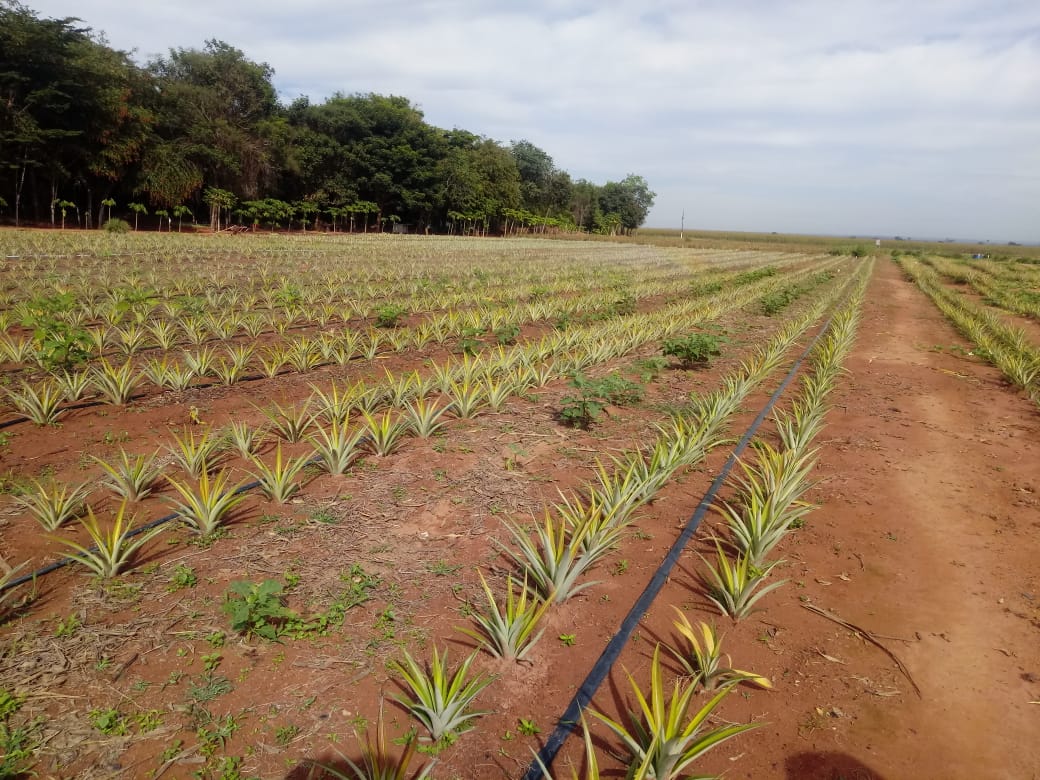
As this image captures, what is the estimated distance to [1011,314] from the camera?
1505 centimetres

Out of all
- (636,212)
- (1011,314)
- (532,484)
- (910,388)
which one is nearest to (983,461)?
A: (910,388)

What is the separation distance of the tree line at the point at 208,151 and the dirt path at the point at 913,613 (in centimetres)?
3350

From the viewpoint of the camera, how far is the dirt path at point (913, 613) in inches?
81.9

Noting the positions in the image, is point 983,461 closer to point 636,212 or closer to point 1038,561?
point 1038,561

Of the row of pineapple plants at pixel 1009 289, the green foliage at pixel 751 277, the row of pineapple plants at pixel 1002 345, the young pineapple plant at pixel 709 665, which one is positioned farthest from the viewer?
the green foliage at pixel 751 277

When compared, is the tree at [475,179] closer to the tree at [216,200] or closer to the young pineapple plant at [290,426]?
the tree at [216,200]

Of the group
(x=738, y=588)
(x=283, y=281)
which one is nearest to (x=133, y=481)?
(x=738, y=588)

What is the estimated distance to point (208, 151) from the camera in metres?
32.2

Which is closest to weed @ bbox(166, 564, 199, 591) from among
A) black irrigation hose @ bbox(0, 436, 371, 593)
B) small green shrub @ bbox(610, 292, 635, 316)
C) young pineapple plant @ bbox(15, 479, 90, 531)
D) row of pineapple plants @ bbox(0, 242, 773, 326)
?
black irrigation hose @ bbox(0, 436, 371, 593)

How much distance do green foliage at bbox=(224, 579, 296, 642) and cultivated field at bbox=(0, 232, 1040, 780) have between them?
0.02 m

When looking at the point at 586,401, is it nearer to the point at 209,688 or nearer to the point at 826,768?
the point at 826,768

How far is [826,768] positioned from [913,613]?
A: 1.28 metres

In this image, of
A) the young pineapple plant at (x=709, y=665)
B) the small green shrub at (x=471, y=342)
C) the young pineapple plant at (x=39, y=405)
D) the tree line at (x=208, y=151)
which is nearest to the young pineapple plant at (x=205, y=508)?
the young pineapple plant at (x=39, y=405)

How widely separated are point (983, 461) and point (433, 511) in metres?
4.87
